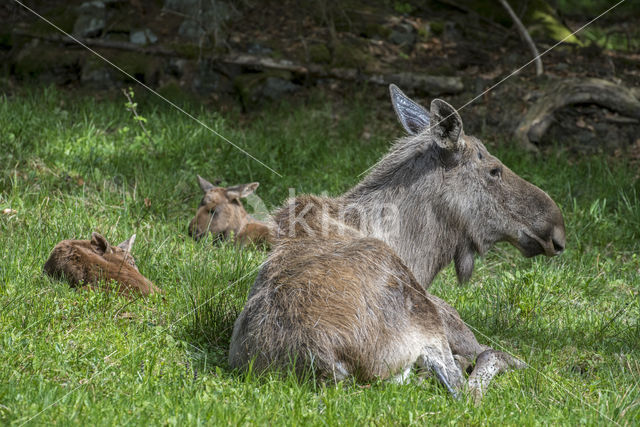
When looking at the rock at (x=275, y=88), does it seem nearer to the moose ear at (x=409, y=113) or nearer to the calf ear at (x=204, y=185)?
the calf ear at (x=204, y=185)

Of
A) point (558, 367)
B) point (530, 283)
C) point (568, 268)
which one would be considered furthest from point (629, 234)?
point (558, 367)

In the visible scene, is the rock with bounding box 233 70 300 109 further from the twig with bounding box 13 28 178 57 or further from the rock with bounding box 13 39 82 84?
the rock with bounding box 13 39 82 84

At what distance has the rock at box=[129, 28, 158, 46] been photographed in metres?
11.5

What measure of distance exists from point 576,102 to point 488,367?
241 inches

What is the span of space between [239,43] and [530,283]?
717 centimetres

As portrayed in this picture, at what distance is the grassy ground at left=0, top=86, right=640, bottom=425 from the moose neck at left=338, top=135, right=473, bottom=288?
0.63 meters

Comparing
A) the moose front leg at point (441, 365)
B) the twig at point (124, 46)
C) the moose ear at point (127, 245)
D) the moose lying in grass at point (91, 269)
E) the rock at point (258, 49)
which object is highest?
the rock at point (258, 49)

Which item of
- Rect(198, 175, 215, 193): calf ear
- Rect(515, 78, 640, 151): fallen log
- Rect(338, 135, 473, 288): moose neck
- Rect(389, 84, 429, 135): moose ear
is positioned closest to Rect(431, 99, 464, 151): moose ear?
Rect(338, 135, 473, 288): moose neck

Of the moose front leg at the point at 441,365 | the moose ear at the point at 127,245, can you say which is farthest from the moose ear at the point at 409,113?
the moose ear at the point at 127,245

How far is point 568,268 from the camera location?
651cm

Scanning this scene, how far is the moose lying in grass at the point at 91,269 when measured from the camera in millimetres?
5207

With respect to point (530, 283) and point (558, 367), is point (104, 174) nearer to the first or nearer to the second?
point (530, 283)

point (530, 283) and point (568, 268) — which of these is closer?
point (530, 283)

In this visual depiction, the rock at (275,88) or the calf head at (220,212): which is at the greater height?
the rock at (275,88)
